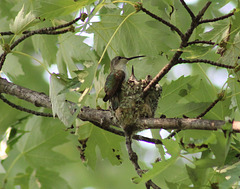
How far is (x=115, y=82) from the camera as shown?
3.62 meters

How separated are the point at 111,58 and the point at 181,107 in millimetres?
911

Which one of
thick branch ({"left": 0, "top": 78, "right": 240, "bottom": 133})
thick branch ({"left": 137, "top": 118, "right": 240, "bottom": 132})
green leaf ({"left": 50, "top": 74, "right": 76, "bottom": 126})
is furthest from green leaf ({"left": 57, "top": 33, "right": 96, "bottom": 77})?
thick branch ({"left": 137, "top": 118, "right": 240, "bottom": 132})

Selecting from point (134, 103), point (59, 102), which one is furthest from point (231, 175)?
point (134, 103)

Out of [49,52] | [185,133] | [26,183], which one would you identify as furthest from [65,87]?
[26,183]

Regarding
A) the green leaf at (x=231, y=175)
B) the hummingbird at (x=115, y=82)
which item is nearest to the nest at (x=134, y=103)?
the hummingbird at (x=115, y=82)

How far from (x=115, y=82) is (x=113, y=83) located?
39 mm

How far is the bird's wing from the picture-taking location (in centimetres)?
349

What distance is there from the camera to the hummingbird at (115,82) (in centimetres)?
350

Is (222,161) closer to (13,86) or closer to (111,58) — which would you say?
(111,58)

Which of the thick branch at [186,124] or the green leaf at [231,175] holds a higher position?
the thick branch at [186,124]

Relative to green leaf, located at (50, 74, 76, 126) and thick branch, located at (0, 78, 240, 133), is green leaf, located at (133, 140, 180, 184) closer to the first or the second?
thick branch, located at (0, 78, 240, 133)

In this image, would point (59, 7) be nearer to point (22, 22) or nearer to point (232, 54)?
point (22, 22)

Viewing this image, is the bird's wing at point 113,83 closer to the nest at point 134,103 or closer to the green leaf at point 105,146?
the nest at point 134,103

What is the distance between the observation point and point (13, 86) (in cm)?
395
